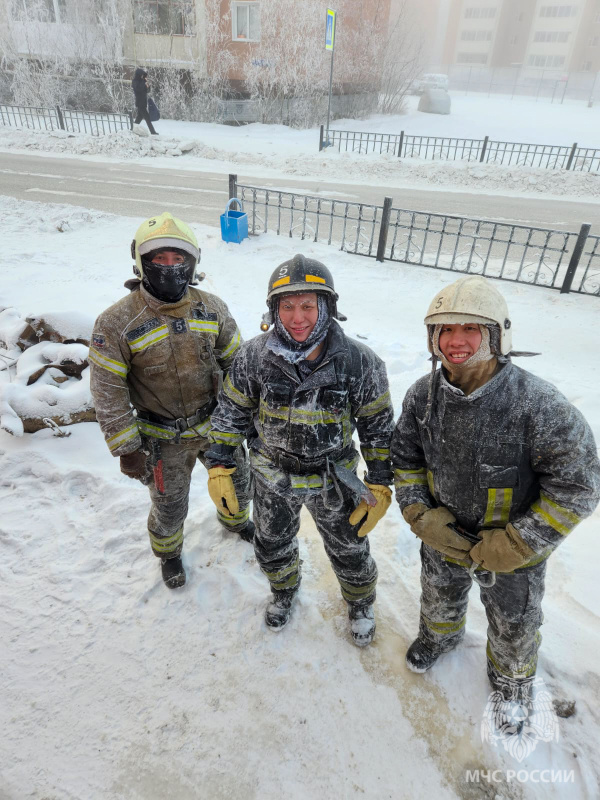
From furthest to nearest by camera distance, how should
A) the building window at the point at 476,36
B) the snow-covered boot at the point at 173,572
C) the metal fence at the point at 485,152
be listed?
the building window at the point at 476,36
the metal fence at the point at 485,152
the snow-covered boot at the point at 173,572

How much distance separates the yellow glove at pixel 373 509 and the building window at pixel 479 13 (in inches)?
2246

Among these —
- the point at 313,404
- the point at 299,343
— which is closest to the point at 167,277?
the point at 299,343

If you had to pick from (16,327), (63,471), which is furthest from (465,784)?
(16,327)

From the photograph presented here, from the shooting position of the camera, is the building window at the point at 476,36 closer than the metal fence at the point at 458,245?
No

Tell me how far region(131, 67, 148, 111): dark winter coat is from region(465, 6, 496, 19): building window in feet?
140

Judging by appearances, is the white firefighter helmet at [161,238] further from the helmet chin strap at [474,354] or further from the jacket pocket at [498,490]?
the jacket pocket at [498,490]

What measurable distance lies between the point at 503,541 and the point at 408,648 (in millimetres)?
1204

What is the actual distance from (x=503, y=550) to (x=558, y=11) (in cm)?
5446

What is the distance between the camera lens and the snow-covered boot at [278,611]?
2812mm

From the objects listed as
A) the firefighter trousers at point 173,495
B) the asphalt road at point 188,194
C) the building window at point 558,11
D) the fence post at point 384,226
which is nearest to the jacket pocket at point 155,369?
the firefighter trousers at point 173,495

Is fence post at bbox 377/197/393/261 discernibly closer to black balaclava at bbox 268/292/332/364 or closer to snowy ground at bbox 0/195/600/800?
snowy ground at bbox 0/195/600/800

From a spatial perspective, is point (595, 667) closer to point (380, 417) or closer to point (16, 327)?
point (380, 417)

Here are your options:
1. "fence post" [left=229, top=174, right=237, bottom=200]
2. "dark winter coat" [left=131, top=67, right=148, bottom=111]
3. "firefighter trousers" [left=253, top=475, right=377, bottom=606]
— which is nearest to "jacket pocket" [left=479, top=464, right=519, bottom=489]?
"firefighter trousers" [left=253, top=475, right=377, bottom=606]

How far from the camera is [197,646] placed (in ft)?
8.96
